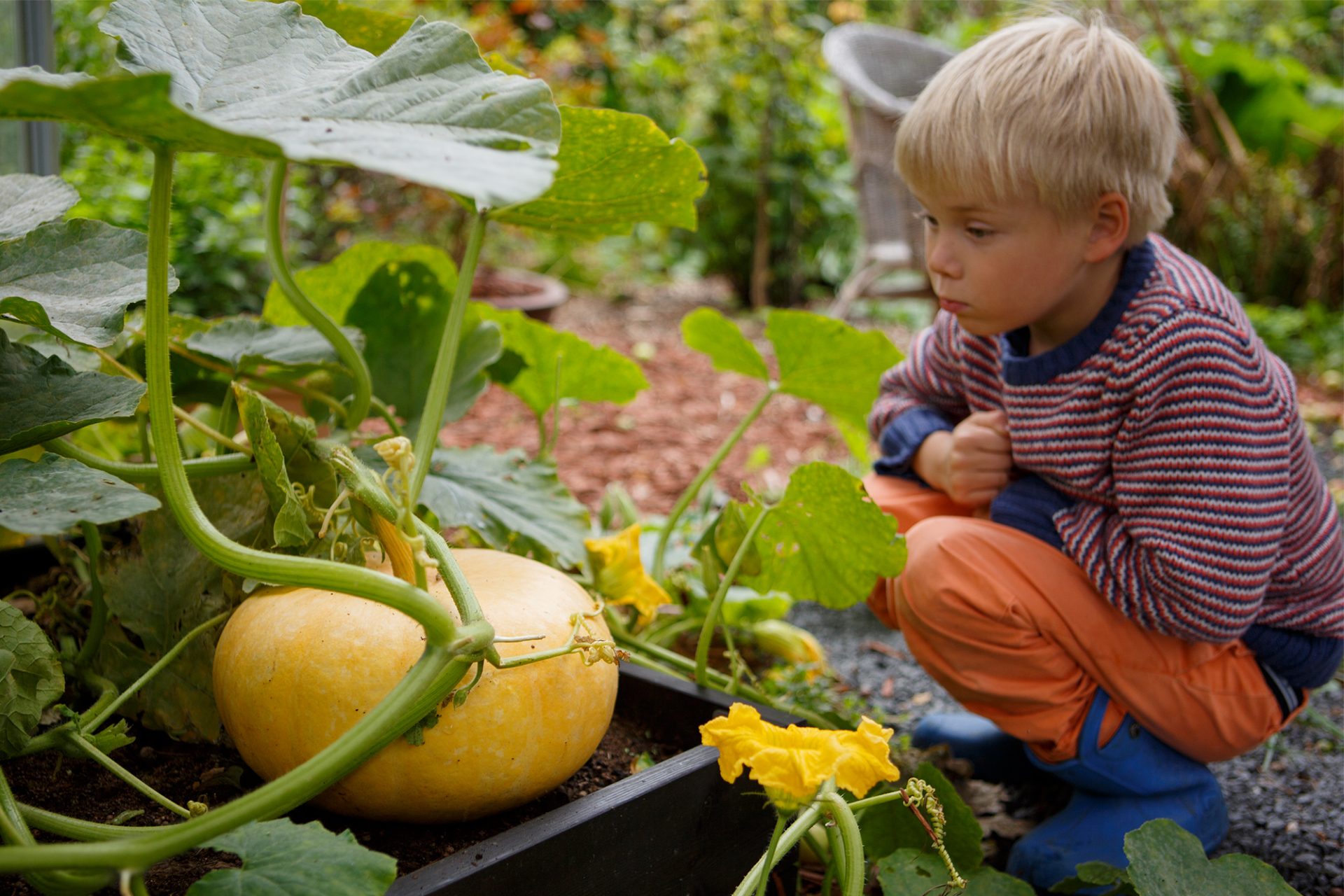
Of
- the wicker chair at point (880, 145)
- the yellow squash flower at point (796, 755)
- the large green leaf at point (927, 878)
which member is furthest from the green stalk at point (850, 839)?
the wicker chair at point (880, 145)

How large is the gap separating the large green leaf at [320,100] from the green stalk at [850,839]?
51cm

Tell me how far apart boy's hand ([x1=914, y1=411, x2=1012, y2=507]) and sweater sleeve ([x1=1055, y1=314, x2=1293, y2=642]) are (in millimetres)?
221

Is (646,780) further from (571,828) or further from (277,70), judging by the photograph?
(277,70)

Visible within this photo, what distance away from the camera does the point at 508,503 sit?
1.36 meters

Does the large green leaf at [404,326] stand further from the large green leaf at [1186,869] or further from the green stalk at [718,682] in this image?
the large green leaf at [1186,869]

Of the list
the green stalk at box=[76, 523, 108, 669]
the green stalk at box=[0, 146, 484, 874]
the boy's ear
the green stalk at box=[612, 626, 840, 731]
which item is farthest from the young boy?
the green stalk at box=[76, 523, 108, 669]

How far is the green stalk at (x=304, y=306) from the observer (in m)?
1.20

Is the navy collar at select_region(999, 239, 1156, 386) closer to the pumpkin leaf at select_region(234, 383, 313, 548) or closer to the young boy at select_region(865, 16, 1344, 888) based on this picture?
the young boy at select_region(865, 16, 1344, 888)

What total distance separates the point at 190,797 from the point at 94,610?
223 mm

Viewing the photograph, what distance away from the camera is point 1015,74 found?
1.41m

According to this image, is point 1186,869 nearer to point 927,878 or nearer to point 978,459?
point 927,878

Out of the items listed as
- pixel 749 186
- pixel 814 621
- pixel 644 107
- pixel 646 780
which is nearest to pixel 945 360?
pixel 814 621

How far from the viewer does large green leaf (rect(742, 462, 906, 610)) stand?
50.8 inches

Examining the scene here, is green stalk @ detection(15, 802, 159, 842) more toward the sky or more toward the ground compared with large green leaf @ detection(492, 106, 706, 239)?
more toward the ground
